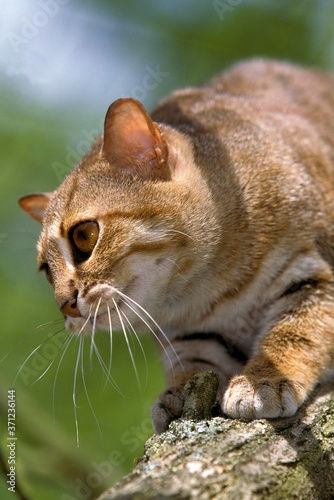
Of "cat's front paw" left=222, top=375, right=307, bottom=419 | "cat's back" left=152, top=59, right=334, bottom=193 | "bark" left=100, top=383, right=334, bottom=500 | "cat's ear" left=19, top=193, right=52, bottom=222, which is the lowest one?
"bark" left=100, top=383, right=334, bottom=500

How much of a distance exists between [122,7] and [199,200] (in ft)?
16.0

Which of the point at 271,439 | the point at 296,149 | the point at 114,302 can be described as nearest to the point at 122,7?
the point at 296,149

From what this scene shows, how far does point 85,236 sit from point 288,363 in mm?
1423

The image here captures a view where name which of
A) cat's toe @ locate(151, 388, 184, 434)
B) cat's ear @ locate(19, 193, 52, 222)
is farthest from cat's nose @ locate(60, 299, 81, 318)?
cat's ear @ locate(19, 193, 52, 222)

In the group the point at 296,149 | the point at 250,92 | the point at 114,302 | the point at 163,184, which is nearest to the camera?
the point at 114,302

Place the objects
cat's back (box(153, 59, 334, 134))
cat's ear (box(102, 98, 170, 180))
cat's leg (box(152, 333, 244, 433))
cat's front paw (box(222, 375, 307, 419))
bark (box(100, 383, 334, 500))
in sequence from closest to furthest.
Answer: bark (box(100, 383, 334, 500))
cat's front paw (box(222, 375, 307, 419))
cat's ear (box(102, 98, 170, 180))
cat's leg (box(152, 333, 244, 433))
cat's back (box(153, 59, 334, 134))

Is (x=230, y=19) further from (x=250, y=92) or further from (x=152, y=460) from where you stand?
(x=152, y=460)

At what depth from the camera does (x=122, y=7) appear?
8.47 meters

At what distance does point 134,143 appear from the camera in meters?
4.24

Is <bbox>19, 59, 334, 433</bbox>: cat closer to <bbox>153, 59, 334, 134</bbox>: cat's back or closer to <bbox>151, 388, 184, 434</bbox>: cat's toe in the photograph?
<bbox>151, 388, 184, 434</bbox>: cat's toe

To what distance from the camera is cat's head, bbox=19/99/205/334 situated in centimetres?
401

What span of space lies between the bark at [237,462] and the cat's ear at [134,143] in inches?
63.7

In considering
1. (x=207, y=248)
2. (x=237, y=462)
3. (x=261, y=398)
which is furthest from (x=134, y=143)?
(x=237, y=462)

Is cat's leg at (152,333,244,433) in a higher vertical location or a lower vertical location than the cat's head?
lower
